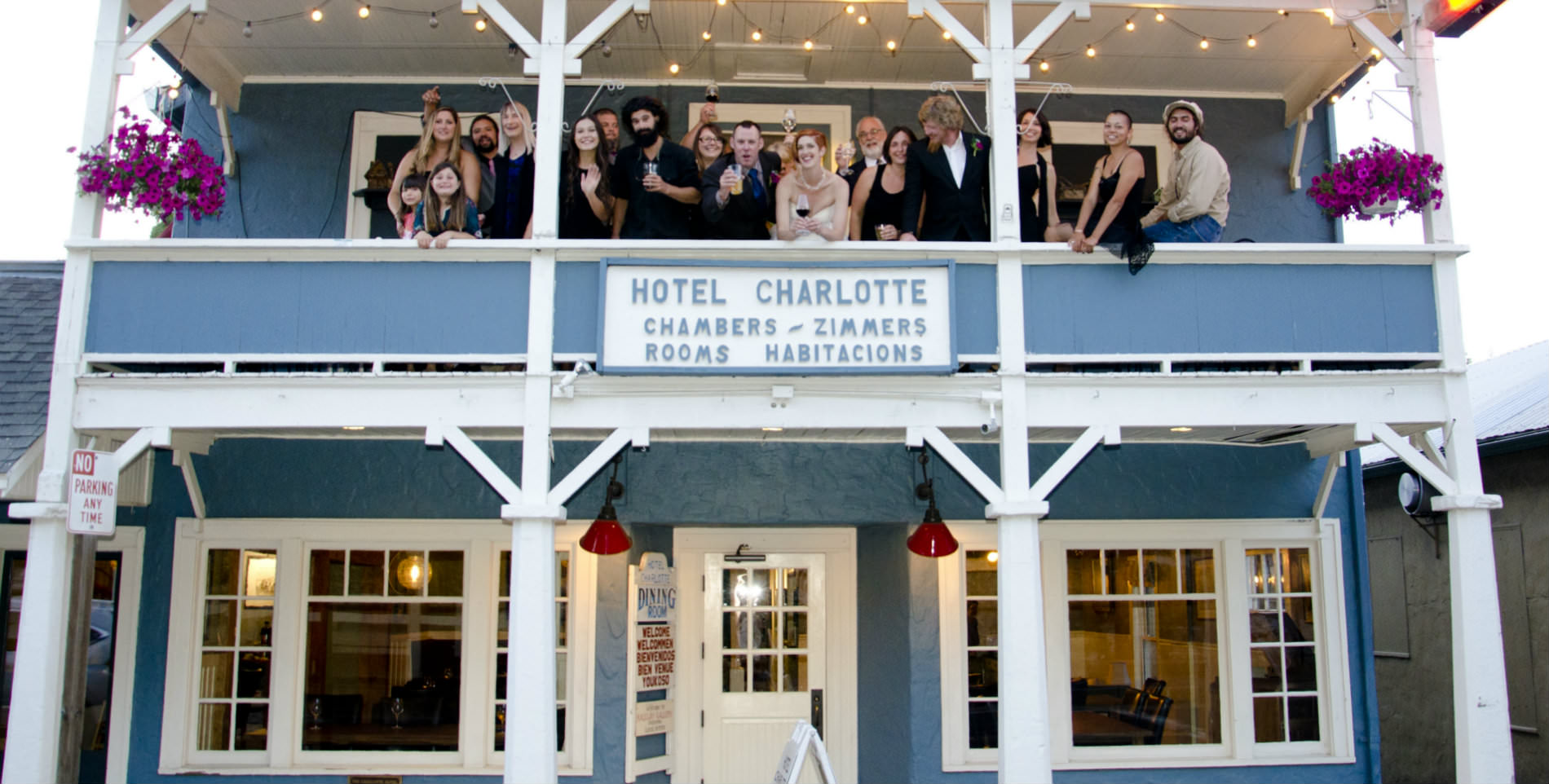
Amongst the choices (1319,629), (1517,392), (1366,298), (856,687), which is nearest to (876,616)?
(856,687)

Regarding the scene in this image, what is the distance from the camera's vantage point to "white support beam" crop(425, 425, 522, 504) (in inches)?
272

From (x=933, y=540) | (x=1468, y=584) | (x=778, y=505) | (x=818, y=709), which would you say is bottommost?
(x=818, y=709)

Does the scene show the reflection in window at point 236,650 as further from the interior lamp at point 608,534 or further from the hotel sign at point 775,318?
the hotel sign at point 775,318

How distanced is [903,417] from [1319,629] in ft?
14.4

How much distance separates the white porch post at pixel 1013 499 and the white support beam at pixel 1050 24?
0.22 ft

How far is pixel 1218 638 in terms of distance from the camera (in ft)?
30.4

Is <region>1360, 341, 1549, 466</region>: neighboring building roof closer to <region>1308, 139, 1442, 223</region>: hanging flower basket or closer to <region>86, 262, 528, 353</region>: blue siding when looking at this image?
<region>1308, 139, 1442, 223</region>: hanging flower basket

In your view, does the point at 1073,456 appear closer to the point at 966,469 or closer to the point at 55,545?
the point at 966,469

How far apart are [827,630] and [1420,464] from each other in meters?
4.39

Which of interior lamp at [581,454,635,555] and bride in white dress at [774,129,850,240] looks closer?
bride in white dress at [774,129,850,240]

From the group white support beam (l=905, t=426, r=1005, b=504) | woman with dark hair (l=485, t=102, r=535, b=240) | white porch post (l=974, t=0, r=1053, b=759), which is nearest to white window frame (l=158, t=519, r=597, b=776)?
woman with dark hair (l=485, t=102, r=535, b=240)

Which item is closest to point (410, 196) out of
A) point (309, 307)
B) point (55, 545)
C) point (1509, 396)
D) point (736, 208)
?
point (309, 307)

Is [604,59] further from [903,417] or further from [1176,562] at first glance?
[1176,562]

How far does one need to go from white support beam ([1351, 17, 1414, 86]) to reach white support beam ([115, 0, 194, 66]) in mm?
7208
